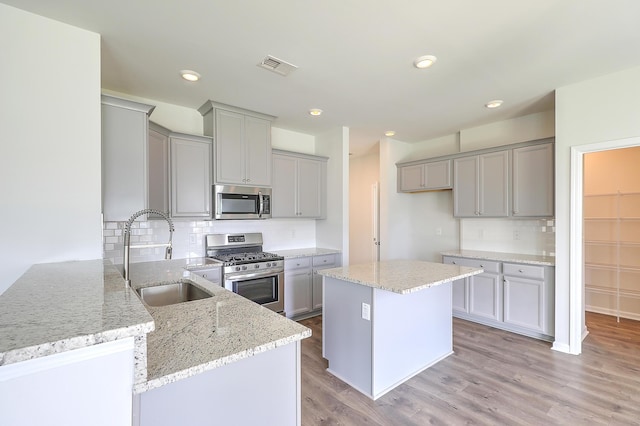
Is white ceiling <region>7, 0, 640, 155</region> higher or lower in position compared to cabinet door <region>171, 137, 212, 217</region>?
higher

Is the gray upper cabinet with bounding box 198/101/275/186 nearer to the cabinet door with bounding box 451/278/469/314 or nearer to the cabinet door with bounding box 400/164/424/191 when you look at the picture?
the cabinet door with bounding box 400/164/424/191

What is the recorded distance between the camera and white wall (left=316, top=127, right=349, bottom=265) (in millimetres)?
4355

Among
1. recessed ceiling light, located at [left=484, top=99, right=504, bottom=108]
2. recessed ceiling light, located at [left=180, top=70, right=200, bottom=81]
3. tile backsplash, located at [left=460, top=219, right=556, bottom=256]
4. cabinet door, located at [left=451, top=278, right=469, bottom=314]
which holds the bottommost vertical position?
cabinet door, located at [left=451, top=278, right=469, bottom=314]

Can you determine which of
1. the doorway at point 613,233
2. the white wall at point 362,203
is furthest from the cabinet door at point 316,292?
the doorway at point 613,233

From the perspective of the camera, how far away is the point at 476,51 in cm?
234

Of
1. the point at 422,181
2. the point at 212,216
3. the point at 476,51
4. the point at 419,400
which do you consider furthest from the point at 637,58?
the point at 212,216

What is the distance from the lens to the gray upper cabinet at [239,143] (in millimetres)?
3459

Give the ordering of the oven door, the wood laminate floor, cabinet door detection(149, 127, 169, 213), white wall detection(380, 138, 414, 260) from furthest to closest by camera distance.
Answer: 1. white wall detection(380, 138, 414, 260)
2. the oven door
3. cabinet door detection(149, 127, 169, 213)
4. the wood laminate floor

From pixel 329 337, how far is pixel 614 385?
2309 millimetres

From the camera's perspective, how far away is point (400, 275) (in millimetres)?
2432

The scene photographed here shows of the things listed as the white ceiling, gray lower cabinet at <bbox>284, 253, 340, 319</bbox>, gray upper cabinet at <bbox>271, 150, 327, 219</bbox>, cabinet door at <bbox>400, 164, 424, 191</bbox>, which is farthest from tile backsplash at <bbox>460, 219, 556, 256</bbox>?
gray upper cabinet at <bbox>271, 150, 327, 219</bbox>

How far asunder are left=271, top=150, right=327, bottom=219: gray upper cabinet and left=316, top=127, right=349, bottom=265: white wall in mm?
125

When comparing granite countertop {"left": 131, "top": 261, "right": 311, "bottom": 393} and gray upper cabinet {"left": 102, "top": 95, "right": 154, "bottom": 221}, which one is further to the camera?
gray upper cabinet {"left": 102, "top": 95, "right": 154, "bottom": 221}

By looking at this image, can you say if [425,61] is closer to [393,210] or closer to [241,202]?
[241,202]
